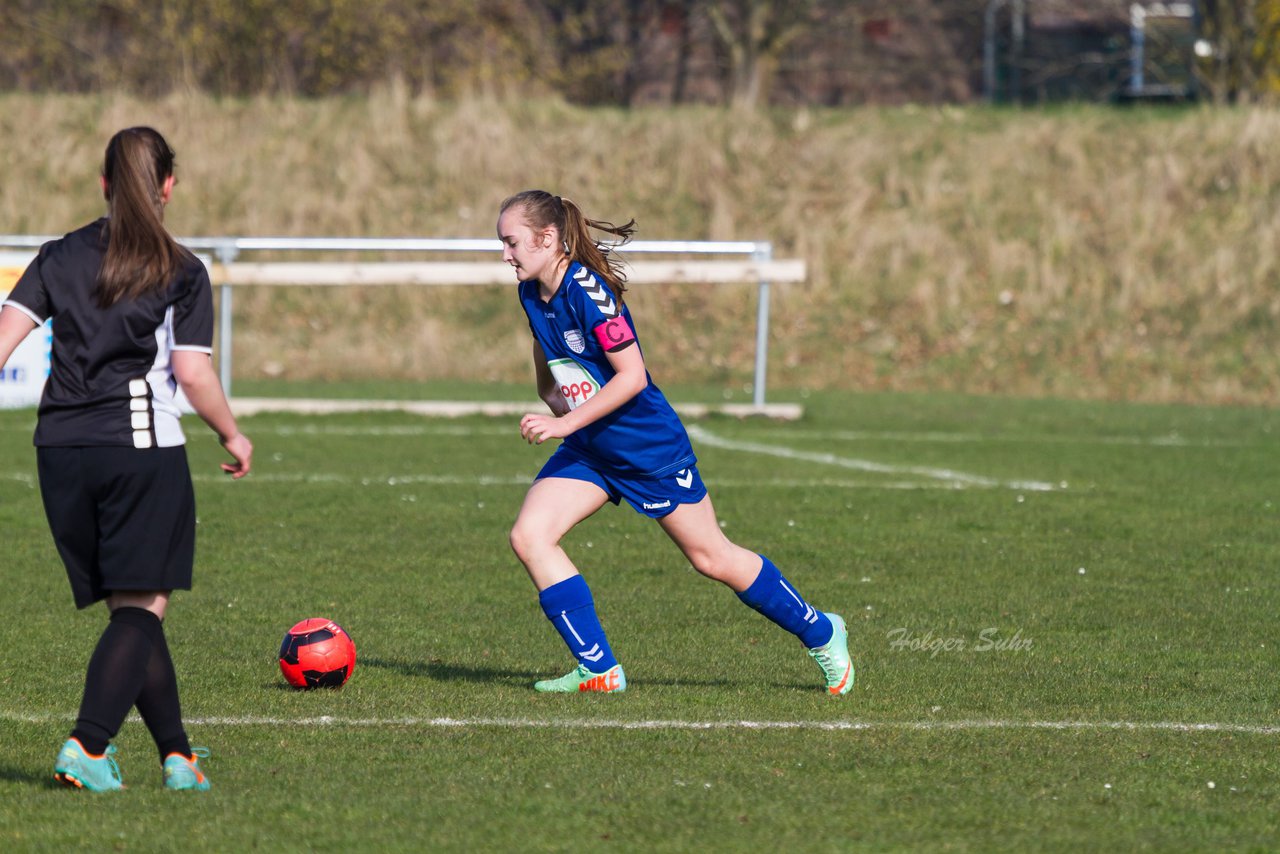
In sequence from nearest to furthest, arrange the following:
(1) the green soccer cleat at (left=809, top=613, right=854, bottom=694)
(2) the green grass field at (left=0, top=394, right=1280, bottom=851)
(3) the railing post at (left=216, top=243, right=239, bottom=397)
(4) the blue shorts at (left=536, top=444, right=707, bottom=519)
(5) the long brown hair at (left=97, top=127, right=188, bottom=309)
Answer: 1. (5) the long brown hair at (left=97, top=127, right=188, bottom=309)
2. (2) the green grass field at (left=0, top=394, right=1280, bottom=851)
3. (4) the blue shorts at (left=536, top=444, right=707, bottom=519)
4. (1) the green soccer cleat at (left=809, top=613, right=854, bottom=694)
5. (3) the railing post at (left=216, top=243, right=239, bottom=397)

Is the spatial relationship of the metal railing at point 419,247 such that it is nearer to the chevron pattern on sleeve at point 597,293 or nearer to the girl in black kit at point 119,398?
the chevron pattern on sleeve at point 597,293

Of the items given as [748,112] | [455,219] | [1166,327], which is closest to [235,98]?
[455,219]

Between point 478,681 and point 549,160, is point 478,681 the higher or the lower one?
the lower one

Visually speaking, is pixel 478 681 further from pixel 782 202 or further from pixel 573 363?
pixel 782 202

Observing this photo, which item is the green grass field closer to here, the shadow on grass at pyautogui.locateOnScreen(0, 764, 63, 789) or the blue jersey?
the shadow on grass at pyautogui.locateOnScreen(0, 764, 63, 789)

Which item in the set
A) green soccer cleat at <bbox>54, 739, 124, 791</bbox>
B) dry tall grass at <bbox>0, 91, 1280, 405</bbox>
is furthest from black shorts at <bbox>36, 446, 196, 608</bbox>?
dry tall grass at <bbox>0, 91, 1280, 405</bbox>

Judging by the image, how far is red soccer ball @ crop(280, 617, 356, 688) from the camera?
19.1ft

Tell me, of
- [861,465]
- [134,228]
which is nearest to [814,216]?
[861,465]

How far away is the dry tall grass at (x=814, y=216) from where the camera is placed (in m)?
22.0

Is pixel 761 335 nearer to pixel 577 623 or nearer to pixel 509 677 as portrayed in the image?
pixel 509 677

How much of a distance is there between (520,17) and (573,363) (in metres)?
28.4

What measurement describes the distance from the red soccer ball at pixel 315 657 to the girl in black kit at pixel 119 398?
4.89 feet

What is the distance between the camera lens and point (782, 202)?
83.7 ft

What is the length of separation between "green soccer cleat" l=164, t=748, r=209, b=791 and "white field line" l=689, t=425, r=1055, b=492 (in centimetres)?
808
